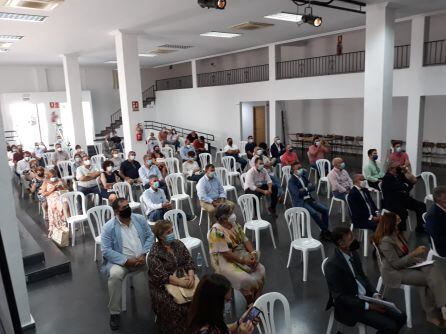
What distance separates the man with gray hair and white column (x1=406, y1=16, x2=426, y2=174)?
5.72m

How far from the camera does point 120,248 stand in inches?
151

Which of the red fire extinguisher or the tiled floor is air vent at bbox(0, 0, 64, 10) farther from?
the tiled floor

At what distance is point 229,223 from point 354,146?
33.3ft

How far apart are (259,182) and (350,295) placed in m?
3.84

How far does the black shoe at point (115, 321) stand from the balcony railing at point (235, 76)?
12.6m

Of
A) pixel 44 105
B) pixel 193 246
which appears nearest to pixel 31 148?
pixel 44 105

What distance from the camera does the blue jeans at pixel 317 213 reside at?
5375mm

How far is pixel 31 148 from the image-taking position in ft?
53.8

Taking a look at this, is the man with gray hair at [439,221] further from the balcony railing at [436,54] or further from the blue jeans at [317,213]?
the balcony railing at [436,54]

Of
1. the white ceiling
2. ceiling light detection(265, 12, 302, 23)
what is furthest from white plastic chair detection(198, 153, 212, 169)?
ceiling light detection(265, 12, 302, 23)

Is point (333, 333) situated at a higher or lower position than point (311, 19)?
lower

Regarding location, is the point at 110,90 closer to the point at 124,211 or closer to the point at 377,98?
the point at 377,98

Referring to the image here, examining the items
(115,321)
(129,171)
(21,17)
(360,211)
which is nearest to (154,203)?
(115,321)

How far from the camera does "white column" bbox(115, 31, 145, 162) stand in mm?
9196
